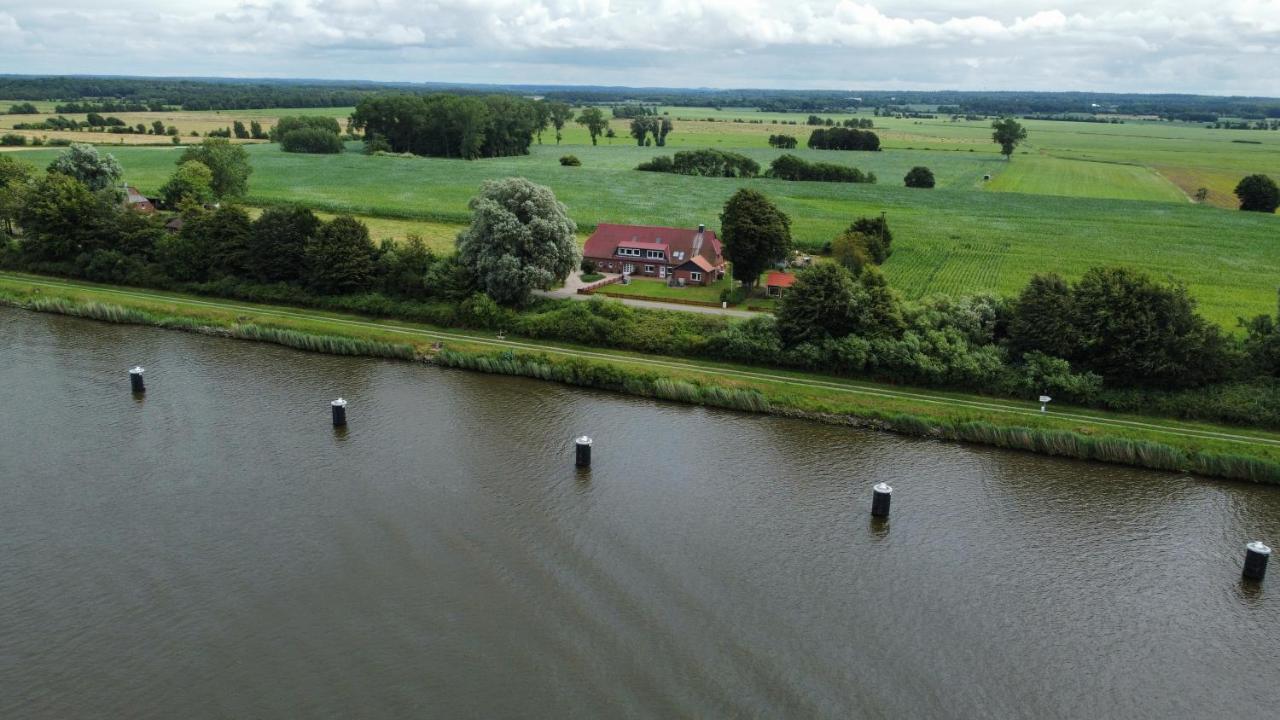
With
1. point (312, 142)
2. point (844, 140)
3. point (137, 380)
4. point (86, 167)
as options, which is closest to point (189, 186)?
point (86, 167)

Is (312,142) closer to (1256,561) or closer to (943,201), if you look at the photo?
(943,201)

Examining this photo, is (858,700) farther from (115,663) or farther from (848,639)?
(115,663)

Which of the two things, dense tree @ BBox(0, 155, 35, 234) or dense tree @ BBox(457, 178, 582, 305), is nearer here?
dense tree @ BBox(457, 178, 582, 305)

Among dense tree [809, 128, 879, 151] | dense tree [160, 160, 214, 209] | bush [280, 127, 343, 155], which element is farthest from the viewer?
dense tree [809, 128, 879, 151]

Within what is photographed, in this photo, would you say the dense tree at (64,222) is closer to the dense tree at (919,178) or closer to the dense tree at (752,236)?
the dense tree at (752,236)

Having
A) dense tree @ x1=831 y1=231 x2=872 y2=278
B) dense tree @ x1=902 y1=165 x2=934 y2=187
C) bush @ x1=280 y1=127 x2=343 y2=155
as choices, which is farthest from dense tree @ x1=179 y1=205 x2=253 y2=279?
dense tree @ x1=902 y1=165 x2=934 y2=187

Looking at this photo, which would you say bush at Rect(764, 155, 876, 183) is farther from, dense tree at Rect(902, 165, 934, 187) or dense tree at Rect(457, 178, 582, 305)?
dense tree at Rect(457, 178, 582, 305)
